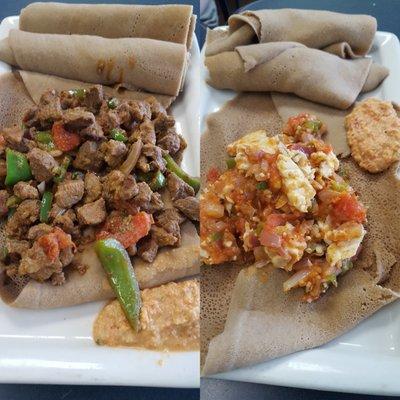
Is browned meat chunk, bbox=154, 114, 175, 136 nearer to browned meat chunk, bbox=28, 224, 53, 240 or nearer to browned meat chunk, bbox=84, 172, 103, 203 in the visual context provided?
browned meat chunk, bbox=84, 172, 103, 203

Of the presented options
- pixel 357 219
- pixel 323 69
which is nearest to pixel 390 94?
pixel 323 69

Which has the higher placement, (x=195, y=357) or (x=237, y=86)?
(x=237, y=86)

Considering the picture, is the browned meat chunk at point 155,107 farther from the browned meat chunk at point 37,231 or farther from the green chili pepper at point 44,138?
the browned meat chunk at point 37,231

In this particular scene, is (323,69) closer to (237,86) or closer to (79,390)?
(237,86)

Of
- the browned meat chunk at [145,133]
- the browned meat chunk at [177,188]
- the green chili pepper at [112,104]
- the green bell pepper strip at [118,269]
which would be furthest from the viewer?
the green chili pepper at [112,104]

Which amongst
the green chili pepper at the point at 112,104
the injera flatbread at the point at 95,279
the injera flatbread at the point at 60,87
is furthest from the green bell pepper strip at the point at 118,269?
the injera flatbread at the point at 60,87

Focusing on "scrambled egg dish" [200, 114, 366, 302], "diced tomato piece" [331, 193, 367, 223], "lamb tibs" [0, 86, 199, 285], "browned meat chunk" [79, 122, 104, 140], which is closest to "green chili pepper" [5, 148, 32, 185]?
"lamb tibs" [0, 86, 199, 285]
